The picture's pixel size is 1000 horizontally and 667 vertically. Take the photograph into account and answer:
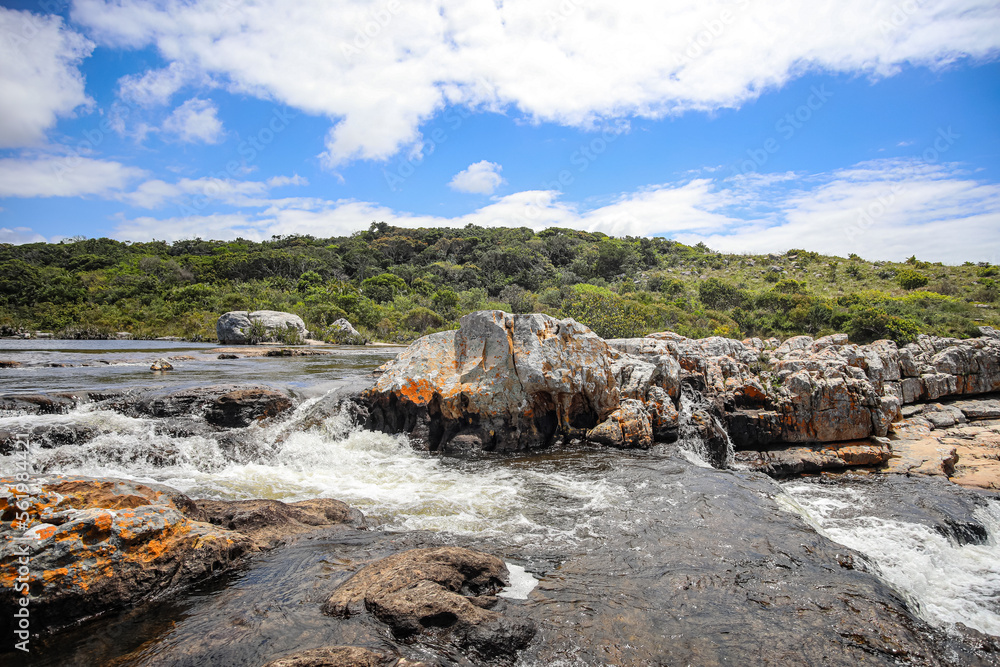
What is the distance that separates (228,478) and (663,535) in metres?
7.54

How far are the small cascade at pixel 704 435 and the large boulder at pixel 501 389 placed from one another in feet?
6.18

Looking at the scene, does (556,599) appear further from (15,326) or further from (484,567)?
(15,326)

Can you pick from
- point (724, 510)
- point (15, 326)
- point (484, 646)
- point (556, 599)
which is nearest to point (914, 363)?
point (724, 510)

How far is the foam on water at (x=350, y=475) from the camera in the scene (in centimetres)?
673

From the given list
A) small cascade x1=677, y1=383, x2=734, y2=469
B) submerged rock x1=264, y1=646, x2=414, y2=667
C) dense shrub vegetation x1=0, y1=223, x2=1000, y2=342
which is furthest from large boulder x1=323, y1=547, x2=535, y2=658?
dense shrub vegetation x1=0, y1=223, x2=1000, y2=342

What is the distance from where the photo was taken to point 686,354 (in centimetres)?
1433

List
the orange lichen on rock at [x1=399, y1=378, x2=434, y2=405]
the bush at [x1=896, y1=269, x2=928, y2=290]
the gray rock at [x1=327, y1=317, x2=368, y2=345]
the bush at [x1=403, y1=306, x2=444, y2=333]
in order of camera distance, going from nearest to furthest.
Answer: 1. the orange lichen on rock at [x1=399, y1=378, x2=434, y2=405]
2. the gray rock at [x1=327, y1=317, x2=368, y2=345]
3. the bush at [x1=403, y1=306, x2=444, y2=333]
4. the bush at [x1=896, y1=269, x2=928, y2=290]

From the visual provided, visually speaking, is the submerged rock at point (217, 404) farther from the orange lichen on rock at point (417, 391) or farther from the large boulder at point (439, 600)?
the large boulder at point (439, 600)

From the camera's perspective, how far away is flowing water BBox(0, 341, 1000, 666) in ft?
12.7

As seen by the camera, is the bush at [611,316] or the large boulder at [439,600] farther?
the bush at [611,316]

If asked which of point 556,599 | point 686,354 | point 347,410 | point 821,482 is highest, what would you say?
point 686,354

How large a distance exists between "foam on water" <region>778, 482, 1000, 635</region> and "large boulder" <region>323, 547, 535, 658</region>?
14.7 ft

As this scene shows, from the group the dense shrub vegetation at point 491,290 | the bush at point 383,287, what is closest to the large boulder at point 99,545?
the dense shrub vegetation at point 491,290

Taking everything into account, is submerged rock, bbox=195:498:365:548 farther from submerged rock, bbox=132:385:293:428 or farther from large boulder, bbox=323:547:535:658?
submerged rock, bbox=132:385:293:428
